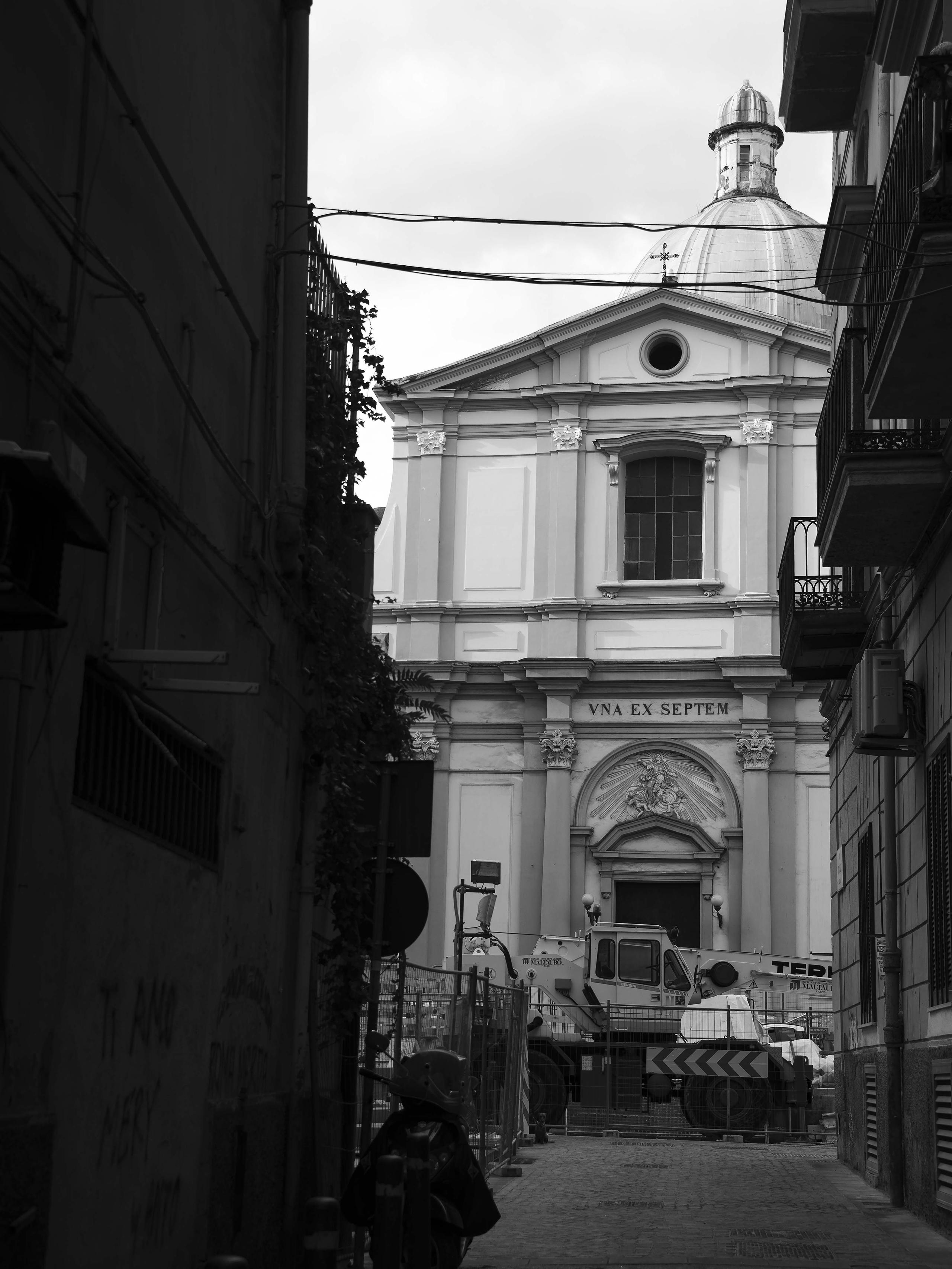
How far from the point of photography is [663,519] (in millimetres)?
34781

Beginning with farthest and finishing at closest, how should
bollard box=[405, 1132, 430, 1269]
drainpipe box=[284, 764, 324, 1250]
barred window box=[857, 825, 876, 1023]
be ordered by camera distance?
barred window box=[857, 825, 876, 1023], drainpipe box=[284, 764, 324, 1250], bollard box=[405, 1132, 430, 1269]

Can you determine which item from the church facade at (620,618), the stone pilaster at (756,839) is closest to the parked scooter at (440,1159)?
the stone pilaster at (756,839)

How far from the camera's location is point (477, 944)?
29219 mm

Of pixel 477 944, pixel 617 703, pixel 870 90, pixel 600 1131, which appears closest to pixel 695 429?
pixel 617 703

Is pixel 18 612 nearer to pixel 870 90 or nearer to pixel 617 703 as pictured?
pixel 870 90

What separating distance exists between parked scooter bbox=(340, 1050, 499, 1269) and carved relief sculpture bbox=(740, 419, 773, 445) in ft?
90.6

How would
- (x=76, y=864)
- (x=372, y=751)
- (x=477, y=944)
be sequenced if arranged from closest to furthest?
(x=76, y=864) → (x=372, y=751) → (x=477, y=944)

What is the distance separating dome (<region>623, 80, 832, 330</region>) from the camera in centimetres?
4250

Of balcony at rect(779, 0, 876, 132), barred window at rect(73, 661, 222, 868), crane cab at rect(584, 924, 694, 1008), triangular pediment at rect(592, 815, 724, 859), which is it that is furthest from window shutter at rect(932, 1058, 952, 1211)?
triangular pediment at rect(592, 815, 724, 859)

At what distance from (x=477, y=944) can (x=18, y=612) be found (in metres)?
25.1

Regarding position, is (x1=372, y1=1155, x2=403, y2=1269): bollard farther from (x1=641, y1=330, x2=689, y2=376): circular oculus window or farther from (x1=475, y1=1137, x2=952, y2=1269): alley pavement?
(x1=641, y1=330, x2=689, y2=376): circular oculus window

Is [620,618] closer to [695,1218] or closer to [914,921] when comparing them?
[914,921]

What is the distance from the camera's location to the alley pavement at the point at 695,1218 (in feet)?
35.1

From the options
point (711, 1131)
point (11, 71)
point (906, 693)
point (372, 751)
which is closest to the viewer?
point (11, 71)
